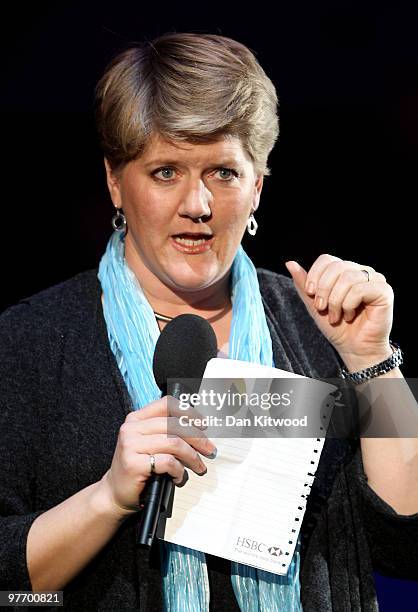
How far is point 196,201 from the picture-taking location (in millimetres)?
1604

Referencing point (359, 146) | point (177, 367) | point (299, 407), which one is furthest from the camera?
point (359, 146)

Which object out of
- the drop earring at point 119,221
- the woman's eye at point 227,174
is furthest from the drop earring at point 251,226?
the drop earring at point 119,221

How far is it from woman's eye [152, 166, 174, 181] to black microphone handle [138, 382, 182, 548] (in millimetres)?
513

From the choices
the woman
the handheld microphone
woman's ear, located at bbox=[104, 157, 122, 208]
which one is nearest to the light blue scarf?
the woman

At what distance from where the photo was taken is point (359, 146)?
237cm

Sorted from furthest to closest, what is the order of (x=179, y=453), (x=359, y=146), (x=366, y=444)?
(x=359, y=146) < (x=366, y=444) < (x=179, y=453)

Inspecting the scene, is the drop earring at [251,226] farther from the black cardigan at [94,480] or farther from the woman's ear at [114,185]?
the black cardigan at [94,480]

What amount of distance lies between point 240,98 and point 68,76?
2.31 ft

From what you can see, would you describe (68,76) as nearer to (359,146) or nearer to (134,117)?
(134,117)

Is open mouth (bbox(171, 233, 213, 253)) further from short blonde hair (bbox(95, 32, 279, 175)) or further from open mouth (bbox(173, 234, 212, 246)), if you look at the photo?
short blonde hair (bbox(95, 32, 279, 175))

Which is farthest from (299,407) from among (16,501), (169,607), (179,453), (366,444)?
(16,501)

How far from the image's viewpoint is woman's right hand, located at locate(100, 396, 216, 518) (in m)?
1.24

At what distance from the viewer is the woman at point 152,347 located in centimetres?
147

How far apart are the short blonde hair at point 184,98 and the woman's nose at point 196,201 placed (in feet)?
0.29
